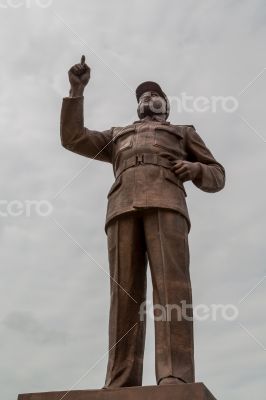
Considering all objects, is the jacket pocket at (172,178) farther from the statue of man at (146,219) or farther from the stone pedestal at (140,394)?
the stone pedestal at (140,394)

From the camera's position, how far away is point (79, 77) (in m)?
7.12

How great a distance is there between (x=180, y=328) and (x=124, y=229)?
130cm

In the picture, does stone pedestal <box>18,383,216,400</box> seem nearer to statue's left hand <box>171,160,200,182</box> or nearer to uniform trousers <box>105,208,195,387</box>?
uniform trousers <box>105,208,195,387</box>

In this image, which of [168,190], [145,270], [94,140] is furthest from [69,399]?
[94,140]

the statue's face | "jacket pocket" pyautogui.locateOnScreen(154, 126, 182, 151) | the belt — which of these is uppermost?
the statue's face

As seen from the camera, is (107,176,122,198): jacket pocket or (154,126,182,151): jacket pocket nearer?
(107,176,122,198): jacket pocket

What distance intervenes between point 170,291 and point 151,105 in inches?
104

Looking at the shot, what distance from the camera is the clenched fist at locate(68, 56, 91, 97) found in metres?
7.09

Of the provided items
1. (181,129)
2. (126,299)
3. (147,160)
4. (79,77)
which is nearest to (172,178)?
(147,160)

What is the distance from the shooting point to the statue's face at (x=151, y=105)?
761 centimetres

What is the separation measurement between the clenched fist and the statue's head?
0.89m

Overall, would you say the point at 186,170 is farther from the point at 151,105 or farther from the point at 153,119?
the point at 151,105

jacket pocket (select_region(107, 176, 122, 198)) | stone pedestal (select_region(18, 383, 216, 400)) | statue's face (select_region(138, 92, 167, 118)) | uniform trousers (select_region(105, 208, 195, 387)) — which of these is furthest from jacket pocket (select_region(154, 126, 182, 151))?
stone pedestal (select_region(18, 383, 216, 400))

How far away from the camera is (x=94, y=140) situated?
740cm
